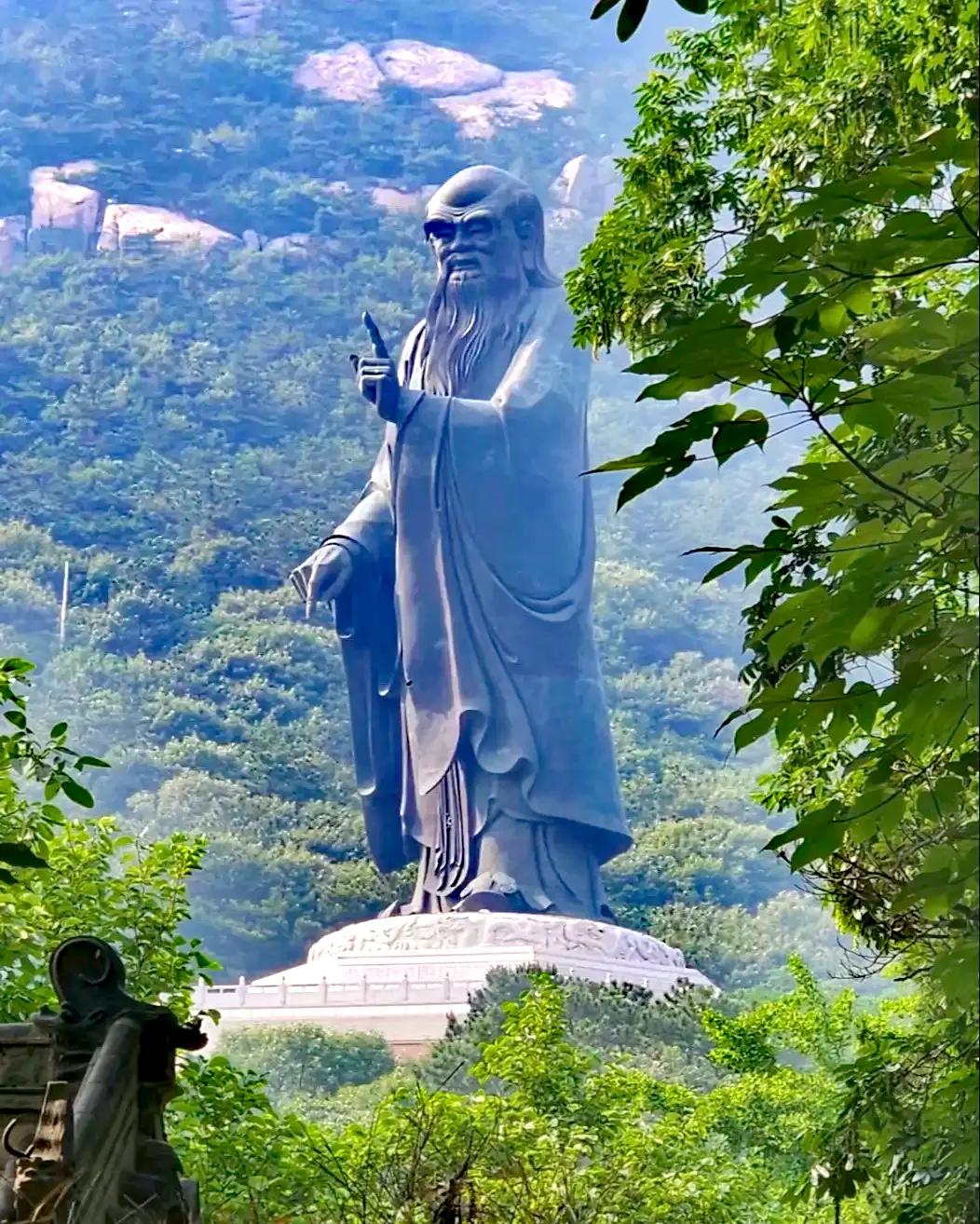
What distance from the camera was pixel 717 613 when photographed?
4356cm

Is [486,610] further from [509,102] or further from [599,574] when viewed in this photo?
[509,102]

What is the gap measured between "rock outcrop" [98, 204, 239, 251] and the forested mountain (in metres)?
0.28

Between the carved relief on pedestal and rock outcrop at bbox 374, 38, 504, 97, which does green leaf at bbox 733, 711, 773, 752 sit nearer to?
the carved relief on pedestal

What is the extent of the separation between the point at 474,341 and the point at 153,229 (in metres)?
24.3

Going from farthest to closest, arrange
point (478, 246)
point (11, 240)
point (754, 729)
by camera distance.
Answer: point (11, 240) → point (478, 246) → point (754, 729)

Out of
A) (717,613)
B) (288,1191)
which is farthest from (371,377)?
(717,613)

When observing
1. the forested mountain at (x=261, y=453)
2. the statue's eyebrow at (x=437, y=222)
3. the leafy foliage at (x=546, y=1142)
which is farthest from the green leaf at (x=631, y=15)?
the forested mountain at (x=261, y=453)

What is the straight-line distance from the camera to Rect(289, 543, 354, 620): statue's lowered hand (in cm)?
2264

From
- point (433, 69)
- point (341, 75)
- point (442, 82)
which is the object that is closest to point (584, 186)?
point (442, 82)

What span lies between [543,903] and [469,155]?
3024cm

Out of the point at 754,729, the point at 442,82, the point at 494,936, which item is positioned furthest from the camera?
the point at 442,82

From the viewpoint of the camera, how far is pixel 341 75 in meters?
50.9

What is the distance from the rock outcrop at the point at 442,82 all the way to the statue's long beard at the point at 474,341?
26.8m

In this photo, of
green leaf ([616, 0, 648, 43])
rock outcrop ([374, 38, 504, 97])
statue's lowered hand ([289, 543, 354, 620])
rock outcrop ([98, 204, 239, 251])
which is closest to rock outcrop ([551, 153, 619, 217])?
rock outcrop ([374, 38, 504, 97])
